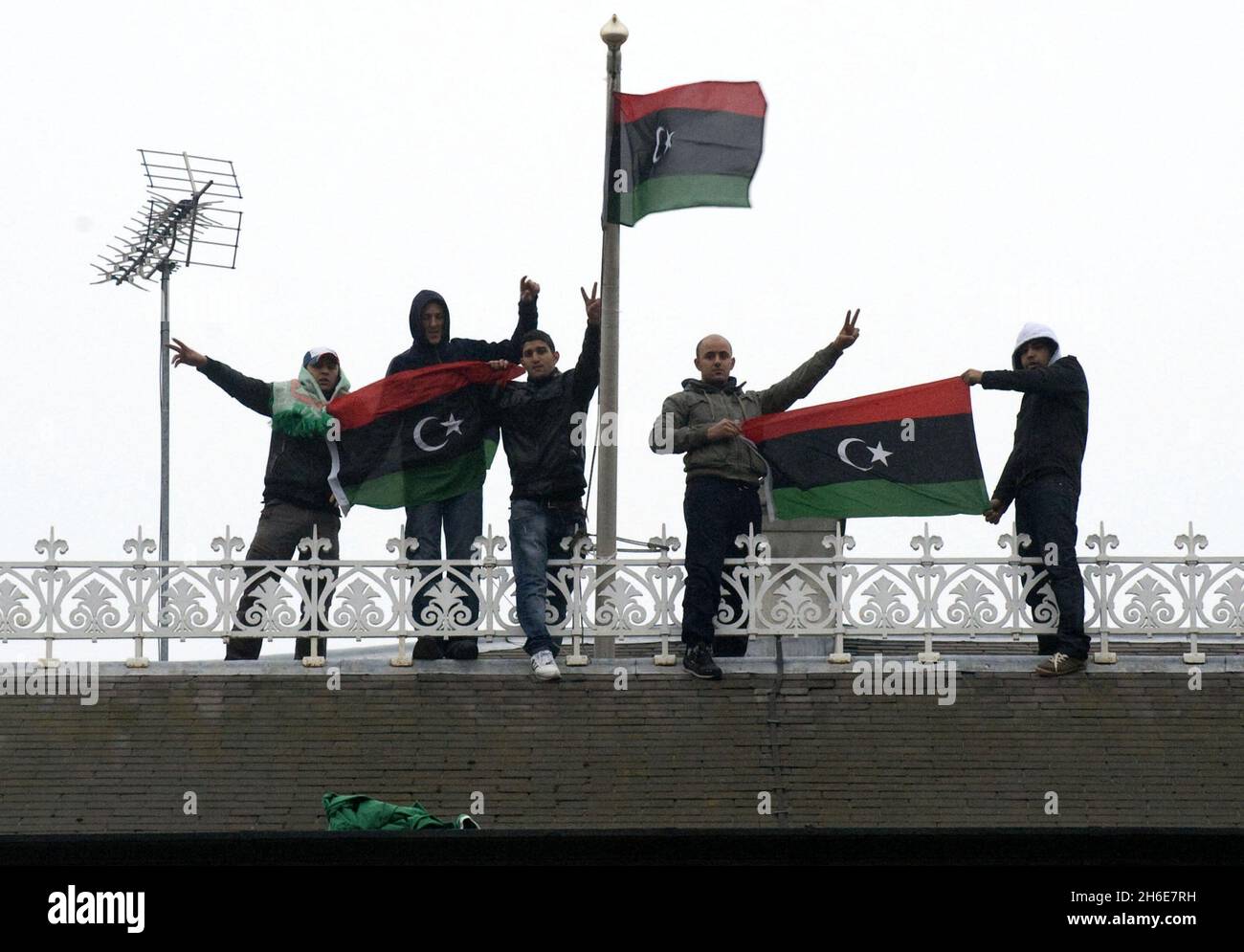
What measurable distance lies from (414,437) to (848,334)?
3471mm

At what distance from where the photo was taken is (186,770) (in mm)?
12125

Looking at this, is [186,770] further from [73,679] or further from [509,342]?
[509,342]

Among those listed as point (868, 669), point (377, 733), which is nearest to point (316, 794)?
point (377, 733)

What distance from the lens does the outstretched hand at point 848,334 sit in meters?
12.7

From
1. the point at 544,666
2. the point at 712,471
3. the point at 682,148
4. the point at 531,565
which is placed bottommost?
the point at 544,666

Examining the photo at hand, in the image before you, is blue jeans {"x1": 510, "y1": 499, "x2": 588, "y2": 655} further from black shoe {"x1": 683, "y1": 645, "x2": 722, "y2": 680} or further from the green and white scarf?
the green and white scarf

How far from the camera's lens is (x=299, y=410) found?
44.1 feet

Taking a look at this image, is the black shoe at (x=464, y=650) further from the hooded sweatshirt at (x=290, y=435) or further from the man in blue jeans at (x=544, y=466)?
the hooded sweatshirt at (x=290, y=435)

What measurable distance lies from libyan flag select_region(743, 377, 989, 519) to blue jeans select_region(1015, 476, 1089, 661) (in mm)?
614

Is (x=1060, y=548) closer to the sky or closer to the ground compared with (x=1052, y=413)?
closer to the ground

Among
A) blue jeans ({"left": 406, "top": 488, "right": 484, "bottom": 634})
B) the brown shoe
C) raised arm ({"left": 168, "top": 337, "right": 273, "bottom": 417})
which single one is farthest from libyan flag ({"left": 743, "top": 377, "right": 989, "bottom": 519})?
raised arm ({"left": 168, "top": 337, "right": 273, "bottom": 417})

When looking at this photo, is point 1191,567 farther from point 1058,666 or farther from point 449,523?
point 449,523

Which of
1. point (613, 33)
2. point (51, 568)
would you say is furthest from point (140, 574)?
point (613, 33)

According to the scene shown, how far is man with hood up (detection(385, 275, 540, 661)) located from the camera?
13.1 m
